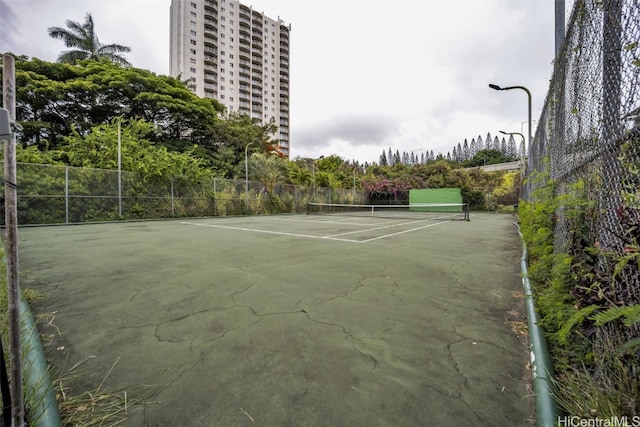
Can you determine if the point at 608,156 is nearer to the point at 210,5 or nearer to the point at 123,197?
the point at 123,197

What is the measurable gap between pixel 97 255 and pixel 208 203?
454 inches

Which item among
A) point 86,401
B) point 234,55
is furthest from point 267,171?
point 234,55

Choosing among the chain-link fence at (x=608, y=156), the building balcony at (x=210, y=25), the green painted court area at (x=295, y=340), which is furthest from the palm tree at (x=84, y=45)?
the building balcony at (x=210, y=25)

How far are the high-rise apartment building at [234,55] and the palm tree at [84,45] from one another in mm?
28902

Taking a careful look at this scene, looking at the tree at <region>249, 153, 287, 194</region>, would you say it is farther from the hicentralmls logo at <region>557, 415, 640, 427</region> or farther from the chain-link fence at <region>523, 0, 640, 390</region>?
the hicentralmls logo at <region>557, 415, 640, 427</region>

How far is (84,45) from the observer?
22.6m

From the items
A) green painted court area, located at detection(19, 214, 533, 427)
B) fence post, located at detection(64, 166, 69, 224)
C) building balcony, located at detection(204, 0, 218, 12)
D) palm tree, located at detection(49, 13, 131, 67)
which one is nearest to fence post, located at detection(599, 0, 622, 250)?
green painted court area, located at detection(19, 214, 533, 427)

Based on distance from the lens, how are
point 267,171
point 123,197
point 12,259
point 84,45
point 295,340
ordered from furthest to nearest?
point 84,45 < point 267,171 < point 123,197 < point 295,340 < point 12,259

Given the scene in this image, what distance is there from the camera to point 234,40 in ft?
192

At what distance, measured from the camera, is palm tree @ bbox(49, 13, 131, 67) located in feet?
71.4

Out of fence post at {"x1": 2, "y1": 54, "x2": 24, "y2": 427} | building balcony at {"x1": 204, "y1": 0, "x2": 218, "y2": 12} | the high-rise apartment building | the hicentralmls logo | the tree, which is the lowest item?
the hicentralmls logo

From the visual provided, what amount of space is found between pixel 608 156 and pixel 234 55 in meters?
69.4

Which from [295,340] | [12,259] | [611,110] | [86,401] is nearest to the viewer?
[12,259]

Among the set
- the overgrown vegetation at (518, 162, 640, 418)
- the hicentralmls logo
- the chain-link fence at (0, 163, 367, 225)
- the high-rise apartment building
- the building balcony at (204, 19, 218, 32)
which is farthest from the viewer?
the building balcony at (204, 19, 218, 32)
